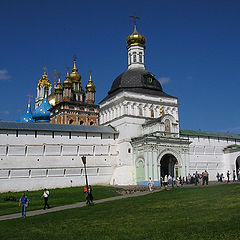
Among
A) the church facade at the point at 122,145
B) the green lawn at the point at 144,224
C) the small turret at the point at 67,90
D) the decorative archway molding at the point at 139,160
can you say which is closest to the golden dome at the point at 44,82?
the small turret at the point at 67,90

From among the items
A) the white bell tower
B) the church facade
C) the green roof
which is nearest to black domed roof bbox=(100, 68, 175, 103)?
the church facade

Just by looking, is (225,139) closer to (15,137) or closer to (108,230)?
(15,137)

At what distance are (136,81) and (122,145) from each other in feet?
25.7

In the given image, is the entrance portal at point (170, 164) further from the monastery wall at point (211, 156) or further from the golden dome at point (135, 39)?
the golden dome at point (135, 39)

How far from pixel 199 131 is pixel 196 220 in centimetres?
3275

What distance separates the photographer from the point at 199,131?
42.6m

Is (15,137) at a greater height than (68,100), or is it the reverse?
(68,100)

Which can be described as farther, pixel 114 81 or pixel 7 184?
pixel 114 81

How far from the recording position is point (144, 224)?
36.0 feet

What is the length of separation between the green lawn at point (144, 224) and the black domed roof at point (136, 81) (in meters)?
24.6

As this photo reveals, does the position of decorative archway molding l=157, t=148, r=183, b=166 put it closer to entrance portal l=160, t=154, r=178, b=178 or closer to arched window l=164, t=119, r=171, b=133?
entrance portal l=160, t=154, r=178, b=178

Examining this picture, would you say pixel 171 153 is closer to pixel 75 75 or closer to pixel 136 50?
pixel 136 50

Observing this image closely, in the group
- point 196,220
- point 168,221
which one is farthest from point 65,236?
point 196,220

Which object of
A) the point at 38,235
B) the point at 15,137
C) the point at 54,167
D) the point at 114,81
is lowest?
the point at 38,235
